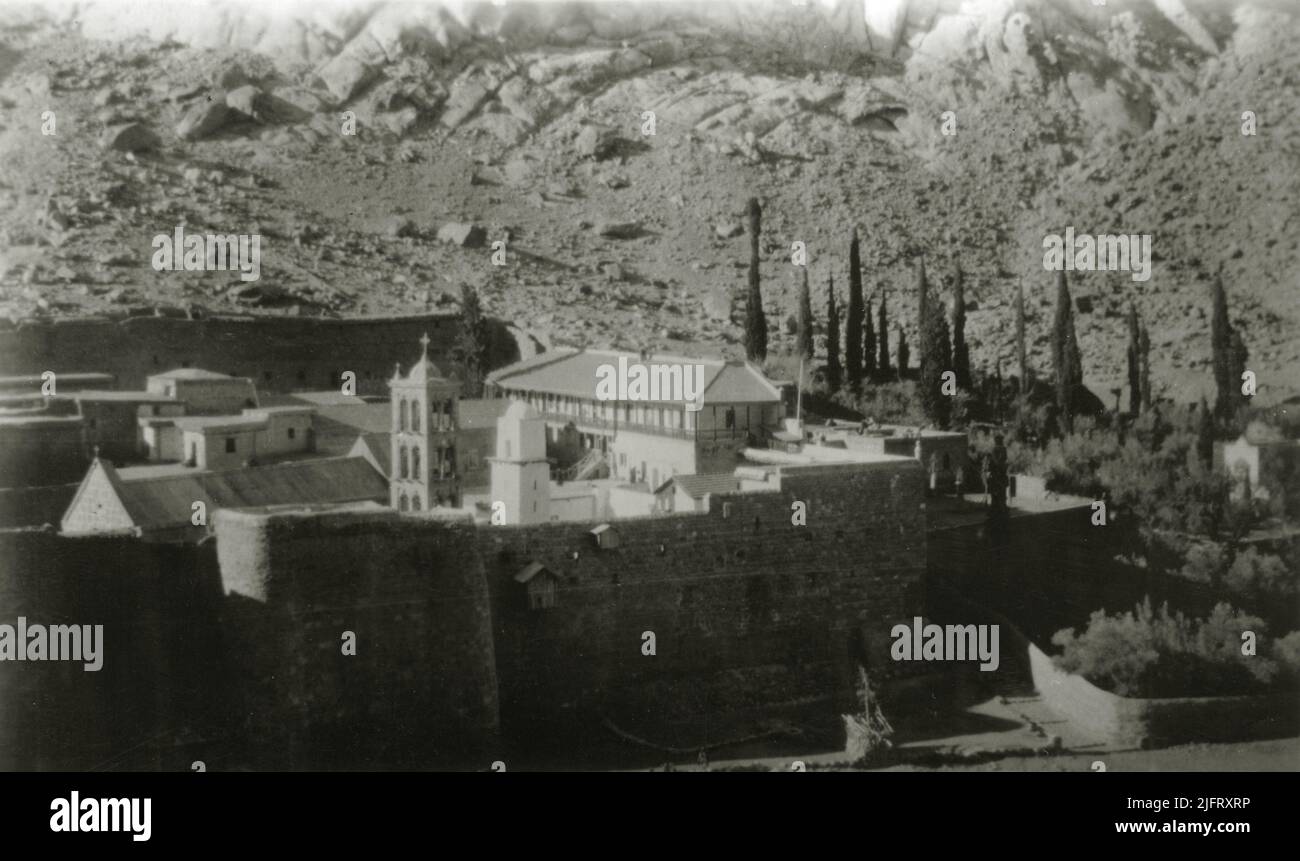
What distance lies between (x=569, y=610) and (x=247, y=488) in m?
10.3

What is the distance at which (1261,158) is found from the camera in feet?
255

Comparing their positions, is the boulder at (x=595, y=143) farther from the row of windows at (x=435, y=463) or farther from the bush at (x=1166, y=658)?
the bush at (x=1166, y=658)

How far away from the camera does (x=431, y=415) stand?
36.9 m

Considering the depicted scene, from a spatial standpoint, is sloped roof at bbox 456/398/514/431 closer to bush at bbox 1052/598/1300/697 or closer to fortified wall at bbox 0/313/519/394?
fortified wall at bbox 0/313/519/394

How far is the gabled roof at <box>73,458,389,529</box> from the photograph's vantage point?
3400cm

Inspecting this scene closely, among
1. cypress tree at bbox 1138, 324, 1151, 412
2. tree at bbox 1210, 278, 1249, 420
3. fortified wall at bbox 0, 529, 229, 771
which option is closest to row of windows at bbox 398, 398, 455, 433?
fortified wall at bbox 0, 529, 229, 771

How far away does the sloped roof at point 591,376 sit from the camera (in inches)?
1652

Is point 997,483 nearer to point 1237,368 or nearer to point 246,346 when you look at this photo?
point 1237,368

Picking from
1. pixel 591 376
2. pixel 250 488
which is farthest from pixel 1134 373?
pixel 250 488

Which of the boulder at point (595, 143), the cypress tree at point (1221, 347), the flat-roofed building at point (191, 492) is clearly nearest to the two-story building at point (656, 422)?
the flat-roofed building at point (191, 492)

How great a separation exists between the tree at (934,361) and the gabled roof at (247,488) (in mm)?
18463
